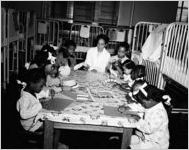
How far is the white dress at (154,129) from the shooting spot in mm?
2016

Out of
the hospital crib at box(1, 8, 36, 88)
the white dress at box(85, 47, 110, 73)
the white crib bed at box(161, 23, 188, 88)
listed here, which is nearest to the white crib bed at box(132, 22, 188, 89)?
the white crib bed at box(161, 23, 188, 88)

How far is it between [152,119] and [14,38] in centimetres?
434

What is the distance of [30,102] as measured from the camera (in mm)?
2098

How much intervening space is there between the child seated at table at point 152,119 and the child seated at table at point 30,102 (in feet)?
2.89

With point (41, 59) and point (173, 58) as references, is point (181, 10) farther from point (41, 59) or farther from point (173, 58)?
point (41, 59)

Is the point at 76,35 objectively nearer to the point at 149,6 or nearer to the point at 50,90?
the point at 149,6

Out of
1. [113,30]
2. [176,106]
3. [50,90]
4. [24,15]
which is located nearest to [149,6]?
[113,30]

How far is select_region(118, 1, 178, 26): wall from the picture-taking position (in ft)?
29.0

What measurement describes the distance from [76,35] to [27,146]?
5.74m

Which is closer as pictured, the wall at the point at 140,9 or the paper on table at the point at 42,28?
the paper on table at the point at 42,28

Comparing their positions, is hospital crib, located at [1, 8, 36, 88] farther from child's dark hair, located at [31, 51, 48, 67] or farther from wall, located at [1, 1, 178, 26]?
child's dark hair, located at [31, 51, 48, 67]

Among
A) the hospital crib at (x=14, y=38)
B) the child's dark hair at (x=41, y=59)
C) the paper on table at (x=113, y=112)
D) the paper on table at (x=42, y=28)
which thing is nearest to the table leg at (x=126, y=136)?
the paper on table at (x=113, y=112)

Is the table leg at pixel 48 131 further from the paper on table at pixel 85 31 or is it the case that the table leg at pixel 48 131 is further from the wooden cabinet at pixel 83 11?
the wooden cabinet at pixel 83 11

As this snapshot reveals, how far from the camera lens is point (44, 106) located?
2.04 m
